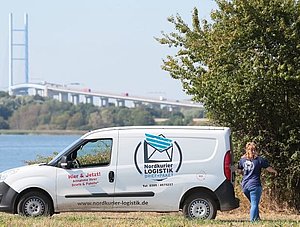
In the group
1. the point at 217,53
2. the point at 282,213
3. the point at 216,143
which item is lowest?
the point at 282,213

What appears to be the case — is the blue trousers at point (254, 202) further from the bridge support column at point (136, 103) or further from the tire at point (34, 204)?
the bridge support column at point (136, 103)

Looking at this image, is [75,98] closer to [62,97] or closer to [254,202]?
[62,97]

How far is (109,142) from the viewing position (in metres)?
17.8

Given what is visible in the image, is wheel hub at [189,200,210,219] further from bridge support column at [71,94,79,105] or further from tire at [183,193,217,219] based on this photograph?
bridge support column at [71,94,79,105]

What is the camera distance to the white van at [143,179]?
56.6 feet

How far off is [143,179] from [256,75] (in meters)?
4.47

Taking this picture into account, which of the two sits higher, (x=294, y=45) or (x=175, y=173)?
(x=294, y=45)

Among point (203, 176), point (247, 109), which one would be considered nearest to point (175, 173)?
point (203, 176)

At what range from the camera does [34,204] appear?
17.4 metres

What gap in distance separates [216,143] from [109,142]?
6.74 feet

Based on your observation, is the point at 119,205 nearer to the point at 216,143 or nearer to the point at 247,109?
the point at 216,143

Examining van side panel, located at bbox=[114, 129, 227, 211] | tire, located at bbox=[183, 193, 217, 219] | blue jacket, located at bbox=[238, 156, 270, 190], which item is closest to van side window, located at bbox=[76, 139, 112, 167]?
van side panel, located at bbox=[114, 129, 227, 211]

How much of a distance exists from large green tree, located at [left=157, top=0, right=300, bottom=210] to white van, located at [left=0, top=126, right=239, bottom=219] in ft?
10.9

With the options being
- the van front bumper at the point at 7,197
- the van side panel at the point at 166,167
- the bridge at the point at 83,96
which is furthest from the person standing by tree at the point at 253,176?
the bridge at the point at 83,96
